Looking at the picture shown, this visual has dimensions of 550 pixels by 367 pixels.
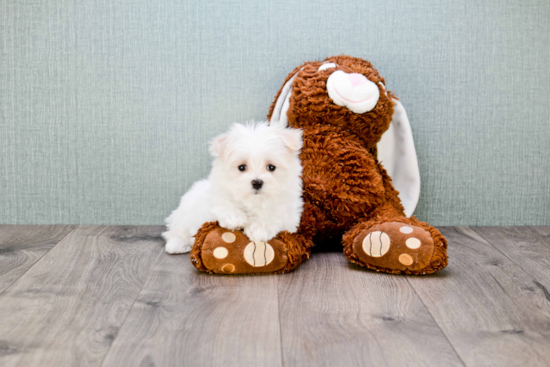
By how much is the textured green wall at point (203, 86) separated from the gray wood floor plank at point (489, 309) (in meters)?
0.57

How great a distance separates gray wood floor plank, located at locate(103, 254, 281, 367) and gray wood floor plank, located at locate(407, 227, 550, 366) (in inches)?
15.7

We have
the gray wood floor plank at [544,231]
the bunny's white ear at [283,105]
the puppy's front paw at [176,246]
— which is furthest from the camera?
the gray wood floor plank at [544,231]

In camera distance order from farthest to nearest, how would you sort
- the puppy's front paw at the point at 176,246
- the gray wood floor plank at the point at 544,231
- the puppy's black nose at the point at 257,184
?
the gray wood floor plank at the point at 544,231, the puppy's front paw at the point at 176,246, the puppy's black nose at the point at 257,184

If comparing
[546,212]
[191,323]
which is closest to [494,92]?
[546,212]

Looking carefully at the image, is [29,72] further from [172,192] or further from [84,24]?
[172,192]

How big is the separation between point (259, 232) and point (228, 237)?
0.09m

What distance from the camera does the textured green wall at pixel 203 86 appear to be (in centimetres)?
197

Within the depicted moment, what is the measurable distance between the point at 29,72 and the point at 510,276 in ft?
6.16

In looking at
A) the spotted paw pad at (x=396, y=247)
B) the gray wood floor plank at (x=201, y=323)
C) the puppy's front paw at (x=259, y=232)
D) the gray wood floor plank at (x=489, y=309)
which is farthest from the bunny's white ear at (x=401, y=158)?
the gray wood floor plank at (x=201, y=323)

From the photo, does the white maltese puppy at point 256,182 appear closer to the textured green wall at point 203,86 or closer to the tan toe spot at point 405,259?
the tan toe spot at point 405,259

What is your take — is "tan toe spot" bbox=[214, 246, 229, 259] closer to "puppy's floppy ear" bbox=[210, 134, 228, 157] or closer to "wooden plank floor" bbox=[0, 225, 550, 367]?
"wooden plank floor" bbox=[0, 225, 550, 367]

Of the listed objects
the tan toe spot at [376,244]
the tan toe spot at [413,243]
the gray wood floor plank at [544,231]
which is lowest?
the gray wood floor plank at [544,231]

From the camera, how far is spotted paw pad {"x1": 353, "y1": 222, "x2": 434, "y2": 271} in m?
1.46

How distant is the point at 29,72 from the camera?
1989 millimetres
